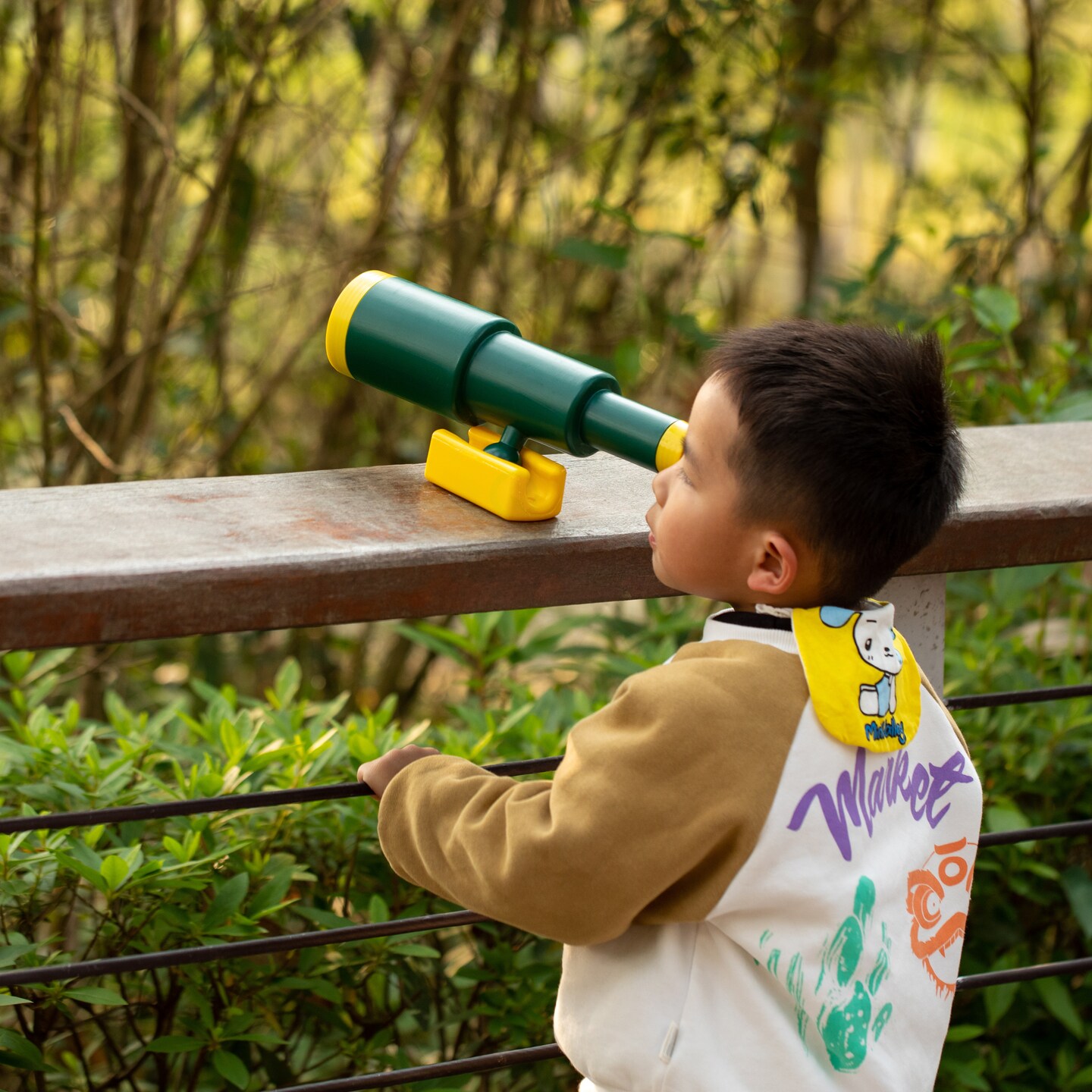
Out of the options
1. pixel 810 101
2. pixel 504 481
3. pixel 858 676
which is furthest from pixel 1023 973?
pixel 810 101

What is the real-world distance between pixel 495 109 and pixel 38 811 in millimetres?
2371

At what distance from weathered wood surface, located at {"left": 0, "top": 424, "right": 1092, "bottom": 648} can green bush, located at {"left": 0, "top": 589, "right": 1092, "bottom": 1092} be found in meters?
0.39

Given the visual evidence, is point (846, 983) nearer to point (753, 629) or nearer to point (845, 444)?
point (753, 629)

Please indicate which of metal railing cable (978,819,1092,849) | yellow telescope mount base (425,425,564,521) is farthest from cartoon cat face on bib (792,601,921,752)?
metal railing cable (978,819,1092,849)

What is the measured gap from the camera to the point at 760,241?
13.2 feet

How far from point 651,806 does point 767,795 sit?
8 cm

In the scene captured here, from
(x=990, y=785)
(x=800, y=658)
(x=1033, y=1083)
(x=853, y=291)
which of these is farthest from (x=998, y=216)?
(x=800, y=658)

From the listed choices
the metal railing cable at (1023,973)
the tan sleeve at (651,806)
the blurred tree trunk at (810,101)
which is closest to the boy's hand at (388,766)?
the tan sleeve at (651,806)

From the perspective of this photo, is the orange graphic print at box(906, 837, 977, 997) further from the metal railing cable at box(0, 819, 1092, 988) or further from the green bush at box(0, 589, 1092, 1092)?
the green bush at box(0, 589, 1092, 1092)

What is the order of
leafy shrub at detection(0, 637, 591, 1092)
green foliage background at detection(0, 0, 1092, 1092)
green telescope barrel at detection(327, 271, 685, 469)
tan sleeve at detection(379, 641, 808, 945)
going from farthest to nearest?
green foliage background at detection(0, 0, 1092, 1092) < leafy shrub at detection(0, 637, 591, 1092) < green telescope barrel at detection(327, 271, 685, 469) < tan sleeve at detection(379, 641, 808, 945)

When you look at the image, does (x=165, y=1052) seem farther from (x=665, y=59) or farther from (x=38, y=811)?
(x=665, y=59)

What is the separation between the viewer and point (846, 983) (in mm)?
891

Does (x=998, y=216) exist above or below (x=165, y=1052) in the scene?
above

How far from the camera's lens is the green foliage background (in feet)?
4.72
